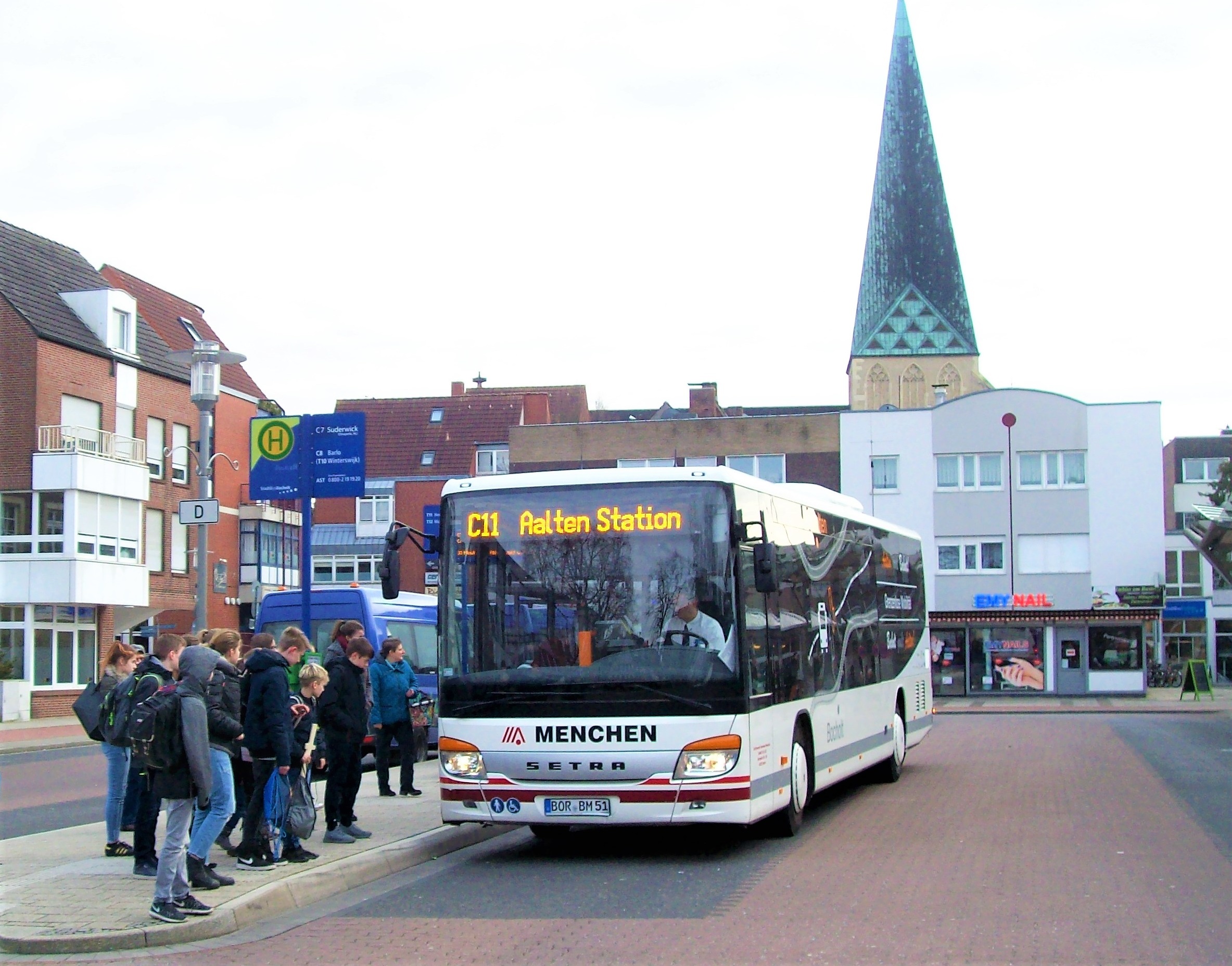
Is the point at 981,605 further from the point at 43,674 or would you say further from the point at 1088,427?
the point at 43,674

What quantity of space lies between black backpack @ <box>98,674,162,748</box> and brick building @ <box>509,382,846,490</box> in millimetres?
46379

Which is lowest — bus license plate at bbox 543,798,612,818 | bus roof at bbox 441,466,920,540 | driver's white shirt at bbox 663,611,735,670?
bus license plate at bbox 543,798,612,818

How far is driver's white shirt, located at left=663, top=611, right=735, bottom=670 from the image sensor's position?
10.7 metres

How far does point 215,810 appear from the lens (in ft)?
28.9

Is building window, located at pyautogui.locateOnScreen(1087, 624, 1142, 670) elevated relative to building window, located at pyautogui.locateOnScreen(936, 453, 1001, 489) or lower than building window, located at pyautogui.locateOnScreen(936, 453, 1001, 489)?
lower

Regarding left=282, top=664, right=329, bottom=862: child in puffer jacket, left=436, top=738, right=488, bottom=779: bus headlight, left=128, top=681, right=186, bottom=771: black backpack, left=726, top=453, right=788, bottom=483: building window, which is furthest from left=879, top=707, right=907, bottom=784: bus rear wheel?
left=726, top=453, right=788, bottom=483: building window

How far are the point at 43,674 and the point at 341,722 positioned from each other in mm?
33126

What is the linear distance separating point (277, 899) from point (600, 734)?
2.71 meters

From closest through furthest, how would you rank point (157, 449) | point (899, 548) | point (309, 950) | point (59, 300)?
point (309, 950) < point (899, 548) < point (59, 300) < point (157, 449)

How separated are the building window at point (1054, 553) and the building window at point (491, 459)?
88.4 ft

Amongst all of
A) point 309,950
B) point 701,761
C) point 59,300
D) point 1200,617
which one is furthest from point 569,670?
point 1200,617

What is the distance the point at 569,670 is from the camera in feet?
35.4

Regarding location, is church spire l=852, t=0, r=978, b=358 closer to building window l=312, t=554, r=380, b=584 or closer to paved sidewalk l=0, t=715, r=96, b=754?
building window l=312, t=554, r=380, b=584

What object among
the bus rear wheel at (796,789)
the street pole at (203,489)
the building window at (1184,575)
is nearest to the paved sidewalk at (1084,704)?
the building window at (1184,575)
